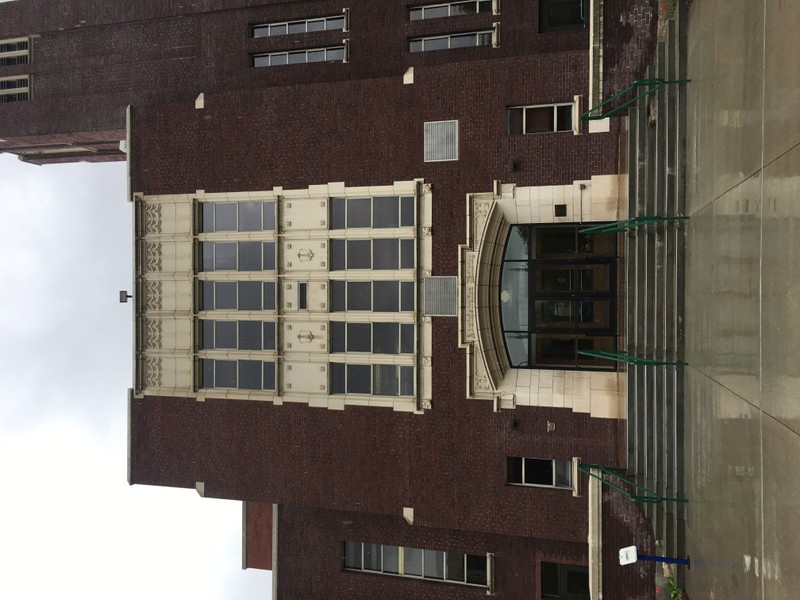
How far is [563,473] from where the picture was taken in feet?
56.9

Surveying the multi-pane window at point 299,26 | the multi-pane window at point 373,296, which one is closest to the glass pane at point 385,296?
the multi-pane window at point 373,296

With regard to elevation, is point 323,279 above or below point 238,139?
below

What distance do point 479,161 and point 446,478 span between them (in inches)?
366

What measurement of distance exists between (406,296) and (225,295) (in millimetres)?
6231

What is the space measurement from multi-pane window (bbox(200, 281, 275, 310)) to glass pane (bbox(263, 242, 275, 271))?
0.49 meters

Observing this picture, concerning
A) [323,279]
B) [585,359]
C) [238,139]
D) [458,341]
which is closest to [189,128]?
[238,139]

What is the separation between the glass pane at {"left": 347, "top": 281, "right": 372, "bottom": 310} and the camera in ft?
61.3

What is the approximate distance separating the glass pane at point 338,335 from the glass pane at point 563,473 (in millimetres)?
7277

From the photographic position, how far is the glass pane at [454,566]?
19.6m

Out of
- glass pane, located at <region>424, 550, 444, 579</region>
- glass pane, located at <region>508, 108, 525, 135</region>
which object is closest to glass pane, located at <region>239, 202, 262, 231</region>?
glass pane, located at <region>508, 108, 525, 135</region>

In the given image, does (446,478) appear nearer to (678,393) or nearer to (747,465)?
(678,393)

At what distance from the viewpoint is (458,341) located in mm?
17594

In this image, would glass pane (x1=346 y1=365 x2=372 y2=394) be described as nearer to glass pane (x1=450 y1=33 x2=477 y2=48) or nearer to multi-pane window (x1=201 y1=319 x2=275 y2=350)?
multi-pane window (x1=201 y1=319 x2=275 y2=350)

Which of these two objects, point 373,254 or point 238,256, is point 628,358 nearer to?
point 373,254
